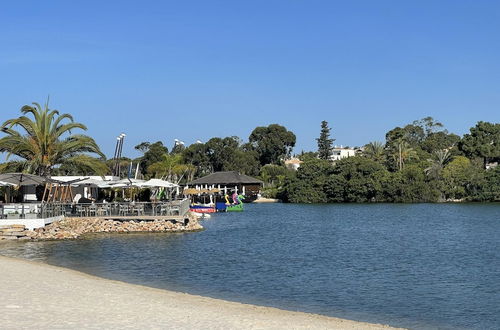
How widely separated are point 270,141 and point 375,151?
106ft

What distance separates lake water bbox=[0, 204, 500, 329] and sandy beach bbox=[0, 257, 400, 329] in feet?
7.46

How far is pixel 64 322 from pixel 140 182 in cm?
3406

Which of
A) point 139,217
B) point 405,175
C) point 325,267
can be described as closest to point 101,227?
point 139,217

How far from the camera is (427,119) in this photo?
169500 millimetres

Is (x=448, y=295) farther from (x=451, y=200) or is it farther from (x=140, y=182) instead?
(x=451, y=200)

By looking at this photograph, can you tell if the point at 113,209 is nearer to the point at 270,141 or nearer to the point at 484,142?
the point at 484,142

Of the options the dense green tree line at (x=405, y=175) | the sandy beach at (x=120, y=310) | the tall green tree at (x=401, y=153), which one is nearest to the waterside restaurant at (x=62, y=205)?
the sandy beach at (x=120, y=310)

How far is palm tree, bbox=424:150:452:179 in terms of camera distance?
105819 millimetres

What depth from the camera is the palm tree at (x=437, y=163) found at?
347 ft

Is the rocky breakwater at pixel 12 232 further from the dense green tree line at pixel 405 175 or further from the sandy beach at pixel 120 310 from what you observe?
the dense green tree line at pixel 405 175

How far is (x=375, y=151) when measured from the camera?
411ft

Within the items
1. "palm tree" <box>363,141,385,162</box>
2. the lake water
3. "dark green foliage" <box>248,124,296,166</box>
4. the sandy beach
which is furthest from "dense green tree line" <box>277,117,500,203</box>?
the sandy beach

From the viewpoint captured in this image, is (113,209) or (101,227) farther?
(113,209)

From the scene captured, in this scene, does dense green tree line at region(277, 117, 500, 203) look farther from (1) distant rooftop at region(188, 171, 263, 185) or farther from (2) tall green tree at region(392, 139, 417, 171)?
(1) distant rooftop at region(188, 171, 263, 185)
